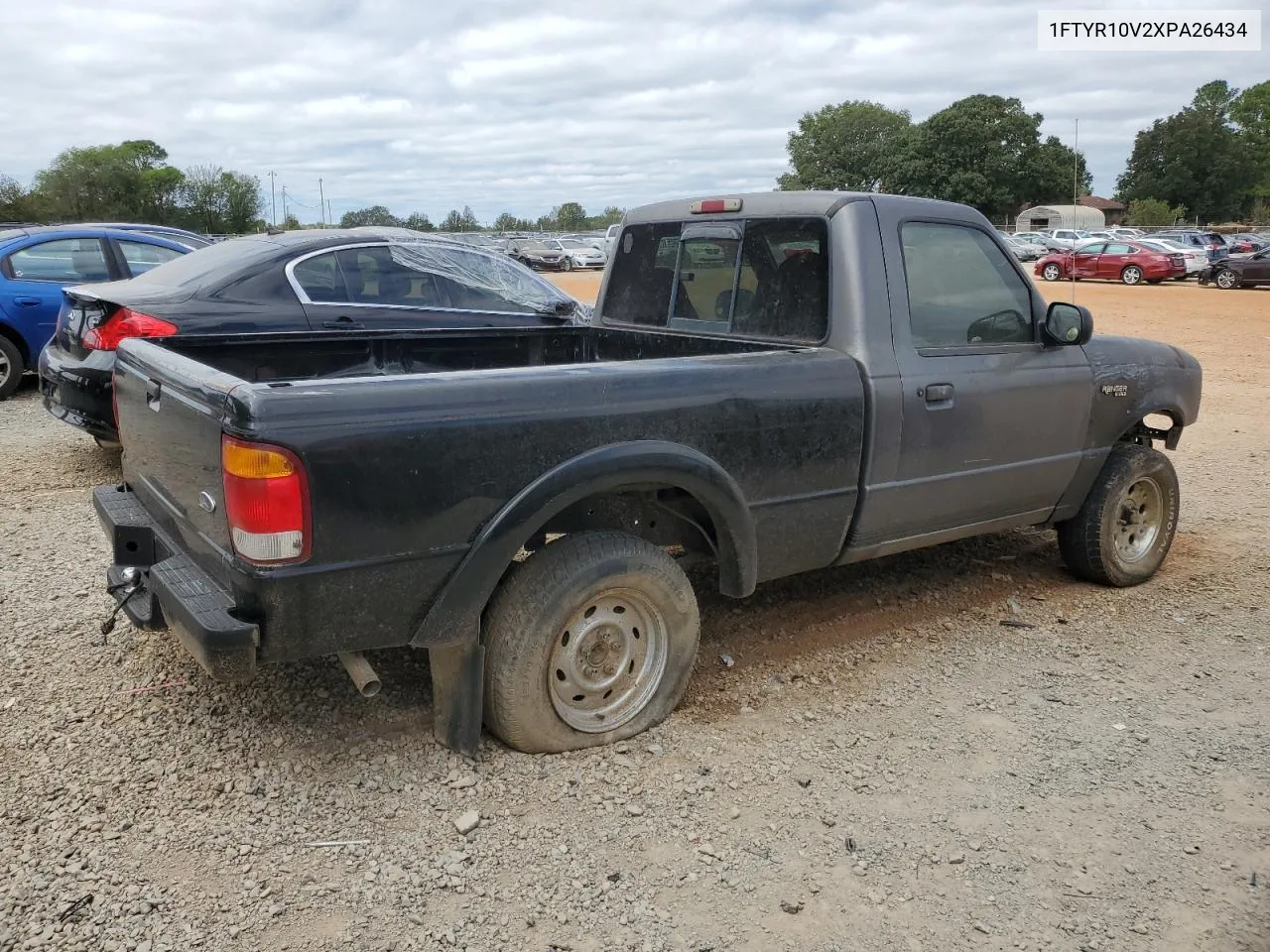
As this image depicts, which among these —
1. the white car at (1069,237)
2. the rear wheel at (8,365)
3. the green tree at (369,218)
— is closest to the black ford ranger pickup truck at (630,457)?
the rear wheel at (8,365)

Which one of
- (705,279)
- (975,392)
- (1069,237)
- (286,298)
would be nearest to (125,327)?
(286,298)

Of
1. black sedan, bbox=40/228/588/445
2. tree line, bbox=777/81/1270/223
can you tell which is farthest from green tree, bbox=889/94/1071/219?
black sedan, bbox=40/228/588/445

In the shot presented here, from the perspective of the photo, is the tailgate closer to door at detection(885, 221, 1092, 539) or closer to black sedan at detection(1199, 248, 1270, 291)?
door at detection(885, 221, 1092, 539)

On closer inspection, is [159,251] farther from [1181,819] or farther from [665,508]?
[1181,819]

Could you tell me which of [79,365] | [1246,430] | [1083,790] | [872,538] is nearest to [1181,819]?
[1083,790]

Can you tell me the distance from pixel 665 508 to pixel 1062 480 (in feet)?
7.17

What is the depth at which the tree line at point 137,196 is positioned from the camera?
143 ft

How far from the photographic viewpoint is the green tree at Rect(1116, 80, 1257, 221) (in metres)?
84.7

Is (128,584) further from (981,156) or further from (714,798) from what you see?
(981,156)

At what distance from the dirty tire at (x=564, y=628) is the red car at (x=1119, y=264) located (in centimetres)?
3158

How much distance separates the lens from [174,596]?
10.1ft

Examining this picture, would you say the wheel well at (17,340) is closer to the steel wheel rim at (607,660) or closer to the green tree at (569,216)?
the steel wheel rim at (607,660)

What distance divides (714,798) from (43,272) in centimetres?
905

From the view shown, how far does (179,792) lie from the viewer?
328cm
